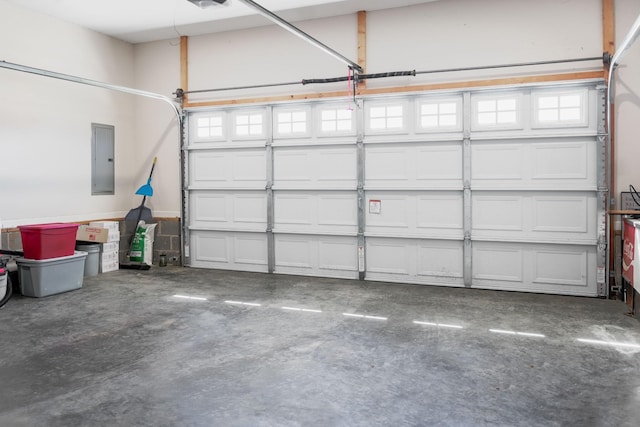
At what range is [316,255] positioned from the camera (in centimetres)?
691

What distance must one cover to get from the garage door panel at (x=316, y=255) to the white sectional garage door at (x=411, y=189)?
15 mm

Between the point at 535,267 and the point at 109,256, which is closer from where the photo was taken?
the point at 535,267

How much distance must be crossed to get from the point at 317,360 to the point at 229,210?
4269 mm

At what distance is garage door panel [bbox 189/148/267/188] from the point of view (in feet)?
23.5

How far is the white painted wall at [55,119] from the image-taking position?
6.12m

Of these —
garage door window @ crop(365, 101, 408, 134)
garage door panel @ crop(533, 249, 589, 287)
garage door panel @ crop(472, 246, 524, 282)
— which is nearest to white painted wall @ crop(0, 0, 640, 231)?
garage door window @ crop(365, 101, 408, 134)

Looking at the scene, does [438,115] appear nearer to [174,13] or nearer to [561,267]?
[561,267]

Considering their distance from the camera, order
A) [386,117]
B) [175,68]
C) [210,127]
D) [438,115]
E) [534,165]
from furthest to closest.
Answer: [175,68] < [210,127] < [386,117] < [438,115] < [534,165]

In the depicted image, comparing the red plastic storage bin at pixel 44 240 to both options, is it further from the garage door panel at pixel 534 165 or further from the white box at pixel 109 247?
the garage door panel at pixel 534 165

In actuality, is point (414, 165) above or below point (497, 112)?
below

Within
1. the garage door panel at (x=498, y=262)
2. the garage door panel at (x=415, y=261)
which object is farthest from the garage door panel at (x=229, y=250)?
the garage door panel at (x=498, y=262)

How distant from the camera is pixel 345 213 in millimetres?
6715

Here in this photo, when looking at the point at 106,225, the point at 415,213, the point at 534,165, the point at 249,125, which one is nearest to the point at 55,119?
the point at 106,225

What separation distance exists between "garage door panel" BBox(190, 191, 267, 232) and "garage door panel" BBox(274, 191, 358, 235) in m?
0.29
